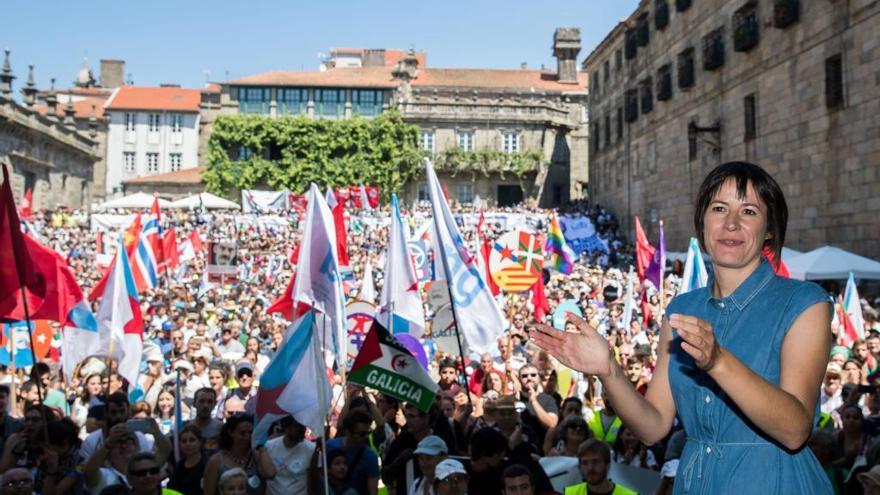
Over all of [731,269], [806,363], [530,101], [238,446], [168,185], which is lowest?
[238,446]

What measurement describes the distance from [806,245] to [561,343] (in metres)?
21.5

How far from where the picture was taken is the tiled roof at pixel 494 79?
6706 centimetres

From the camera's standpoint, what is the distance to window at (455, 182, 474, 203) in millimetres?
62188

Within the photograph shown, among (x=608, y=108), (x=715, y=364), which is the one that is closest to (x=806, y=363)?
(x=715, y=364)

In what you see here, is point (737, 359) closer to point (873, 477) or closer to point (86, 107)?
point (873, 477)

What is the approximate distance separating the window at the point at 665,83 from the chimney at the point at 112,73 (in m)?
62.8

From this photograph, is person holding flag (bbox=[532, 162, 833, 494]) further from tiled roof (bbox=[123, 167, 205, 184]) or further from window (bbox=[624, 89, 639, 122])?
tiled roof (bbox=[123, 167, 205, 184])

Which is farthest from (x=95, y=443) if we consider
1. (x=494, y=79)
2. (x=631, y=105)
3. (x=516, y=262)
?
(x=494, y=79)

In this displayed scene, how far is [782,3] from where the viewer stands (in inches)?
883

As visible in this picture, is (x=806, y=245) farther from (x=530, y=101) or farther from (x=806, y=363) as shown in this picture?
(x=530, y=101)

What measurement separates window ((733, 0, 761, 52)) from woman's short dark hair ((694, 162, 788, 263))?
2398 centimetres

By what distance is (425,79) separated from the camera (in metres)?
67.7

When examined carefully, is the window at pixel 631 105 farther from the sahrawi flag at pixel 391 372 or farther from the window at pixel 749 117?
the sahrawi flag at pixel 391 372

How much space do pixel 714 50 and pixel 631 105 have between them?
9.45m
